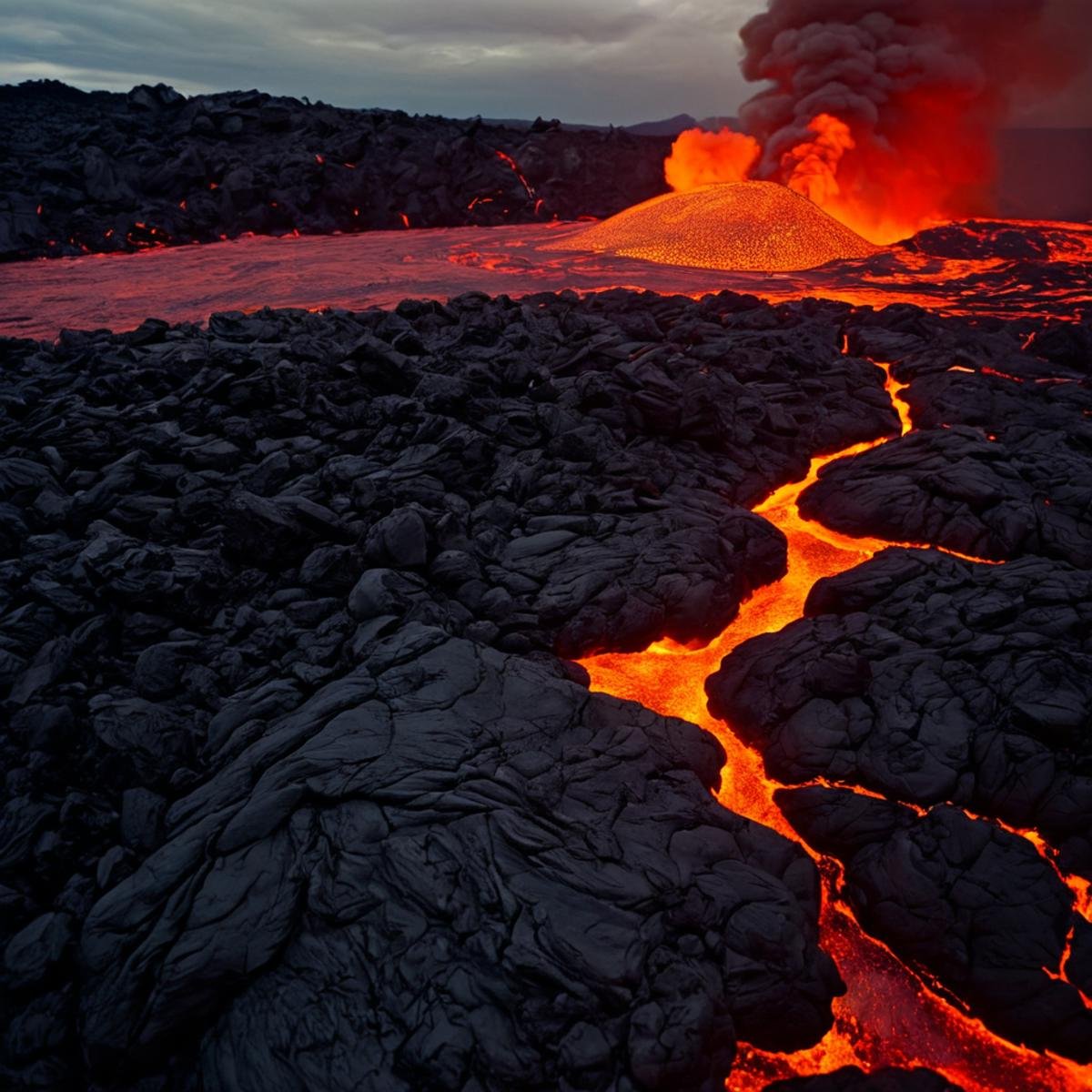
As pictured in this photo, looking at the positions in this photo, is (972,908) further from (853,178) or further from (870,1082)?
(853,178)

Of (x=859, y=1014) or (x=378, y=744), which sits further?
(x=378, y=744)

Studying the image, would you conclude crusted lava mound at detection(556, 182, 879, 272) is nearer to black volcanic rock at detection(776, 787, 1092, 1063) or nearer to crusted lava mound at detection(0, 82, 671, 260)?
crusted lava mound at detection(0, 82, 671, 260)

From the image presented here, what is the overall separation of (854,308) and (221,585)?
15995 millimetres

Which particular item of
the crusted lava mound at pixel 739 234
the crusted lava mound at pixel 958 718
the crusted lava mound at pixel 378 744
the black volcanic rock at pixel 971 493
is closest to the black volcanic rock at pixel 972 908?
the crusted lava mound at pixel 958 718

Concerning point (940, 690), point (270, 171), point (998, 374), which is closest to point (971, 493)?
point (940, 690)

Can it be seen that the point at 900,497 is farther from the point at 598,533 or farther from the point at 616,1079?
the point at 616,1079

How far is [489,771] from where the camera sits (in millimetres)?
5758

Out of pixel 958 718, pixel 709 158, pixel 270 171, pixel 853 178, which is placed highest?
pixel 709 158

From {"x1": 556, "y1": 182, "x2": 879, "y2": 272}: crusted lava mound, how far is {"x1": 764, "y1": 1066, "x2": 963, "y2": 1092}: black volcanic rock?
77.8 ft

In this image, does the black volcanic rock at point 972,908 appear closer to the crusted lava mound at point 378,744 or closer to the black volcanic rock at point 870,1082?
the crusted lava mound at point 378,744

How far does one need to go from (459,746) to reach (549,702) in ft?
3.40

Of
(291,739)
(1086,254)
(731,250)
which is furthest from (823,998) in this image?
(1086,254)

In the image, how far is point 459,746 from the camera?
19.5 ft

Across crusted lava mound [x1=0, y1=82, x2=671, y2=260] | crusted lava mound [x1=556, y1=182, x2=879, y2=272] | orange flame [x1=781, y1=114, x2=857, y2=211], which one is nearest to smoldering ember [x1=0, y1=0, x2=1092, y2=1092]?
crusted lava mound [x1=556, y1=182, x2=879, y2=272]
